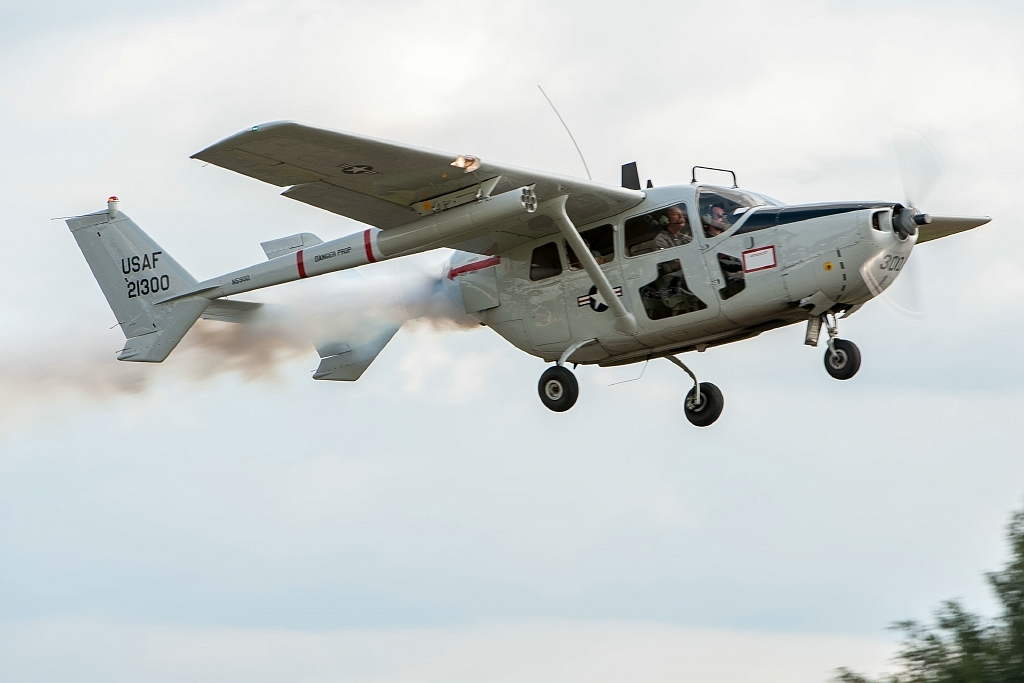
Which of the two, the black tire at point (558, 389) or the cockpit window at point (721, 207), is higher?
the cockpit window at point (721, 207)

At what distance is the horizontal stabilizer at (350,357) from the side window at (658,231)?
14.1 ft

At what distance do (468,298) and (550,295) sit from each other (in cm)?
133

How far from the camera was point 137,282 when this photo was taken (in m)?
20.2

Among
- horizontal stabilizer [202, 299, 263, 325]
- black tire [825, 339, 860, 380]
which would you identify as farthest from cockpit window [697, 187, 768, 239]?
horizontal stabilizer [202, 299, 263, 325]

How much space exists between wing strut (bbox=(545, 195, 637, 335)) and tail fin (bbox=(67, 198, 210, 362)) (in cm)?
525

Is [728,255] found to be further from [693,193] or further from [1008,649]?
[1008,649]

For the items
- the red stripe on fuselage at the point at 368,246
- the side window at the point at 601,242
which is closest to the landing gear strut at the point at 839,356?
the side window at the point at 601,242

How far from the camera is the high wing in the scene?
14594 millimetres

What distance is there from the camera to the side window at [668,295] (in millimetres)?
16984

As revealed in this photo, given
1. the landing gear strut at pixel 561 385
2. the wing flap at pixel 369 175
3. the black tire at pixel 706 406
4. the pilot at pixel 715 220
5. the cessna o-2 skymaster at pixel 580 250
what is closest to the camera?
the wing flap at pixel 369 175

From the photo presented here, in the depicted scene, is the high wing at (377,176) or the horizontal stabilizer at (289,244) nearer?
the high wing at (377,176)

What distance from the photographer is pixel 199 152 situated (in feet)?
46.6

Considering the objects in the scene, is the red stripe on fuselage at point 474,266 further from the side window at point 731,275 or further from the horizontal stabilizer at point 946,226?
the horizontal stabilizer at point 946,226

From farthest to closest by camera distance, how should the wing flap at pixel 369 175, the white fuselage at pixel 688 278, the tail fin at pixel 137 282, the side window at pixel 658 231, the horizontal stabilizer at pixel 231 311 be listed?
1. the horizontal stabilizer at pixel 231 311
2. the tail fin at pixel 137 282
3. the side window at pixel 658 231
4. the white fuselage at pixel 688 278
5. the wing flap at pixel 369 175
